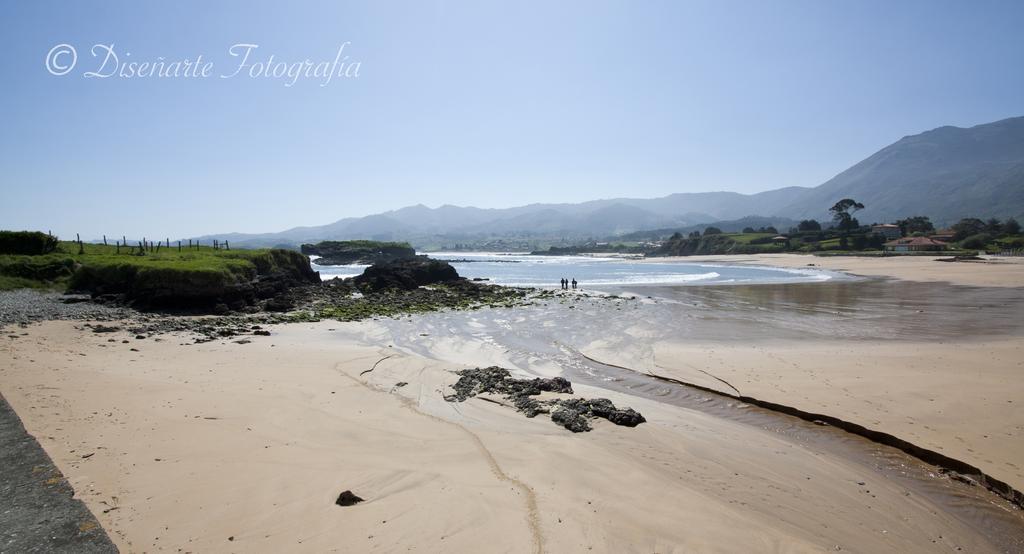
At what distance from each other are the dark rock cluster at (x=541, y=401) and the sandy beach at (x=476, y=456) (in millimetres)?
357

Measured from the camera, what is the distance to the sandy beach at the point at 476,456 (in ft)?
18.0

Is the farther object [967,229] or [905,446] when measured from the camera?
[967,229]

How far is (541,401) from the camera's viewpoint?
11.0 metres

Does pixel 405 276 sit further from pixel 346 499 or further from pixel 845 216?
pixel 845 216

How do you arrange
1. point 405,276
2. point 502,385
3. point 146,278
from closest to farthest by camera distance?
point 502,385
point 146,278
point 405,276

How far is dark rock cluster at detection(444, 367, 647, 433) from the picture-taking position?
9719mm

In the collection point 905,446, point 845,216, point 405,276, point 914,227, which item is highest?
point 845,216

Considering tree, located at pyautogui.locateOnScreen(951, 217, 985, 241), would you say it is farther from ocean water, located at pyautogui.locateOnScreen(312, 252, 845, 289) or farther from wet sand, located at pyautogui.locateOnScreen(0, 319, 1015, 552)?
wet sand, located at pyautogui.locateOnScreen(0, 319, 1015, 552)

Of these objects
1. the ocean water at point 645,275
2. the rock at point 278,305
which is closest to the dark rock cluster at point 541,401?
the rock at point 278,305

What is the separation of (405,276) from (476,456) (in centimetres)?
3481

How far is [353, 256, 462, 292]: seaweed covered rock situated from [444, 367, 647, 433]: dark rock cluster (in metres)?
28.0

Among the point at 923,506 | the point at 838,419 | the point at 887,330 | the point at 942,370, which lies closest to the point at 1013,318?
the point at 887,330

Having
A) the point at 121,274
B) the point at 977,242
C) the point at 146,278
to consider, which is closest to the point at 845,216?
the point at 977,242

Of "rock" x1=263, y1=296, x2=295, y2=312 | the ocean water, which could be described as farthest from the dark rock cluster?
the ocean water
